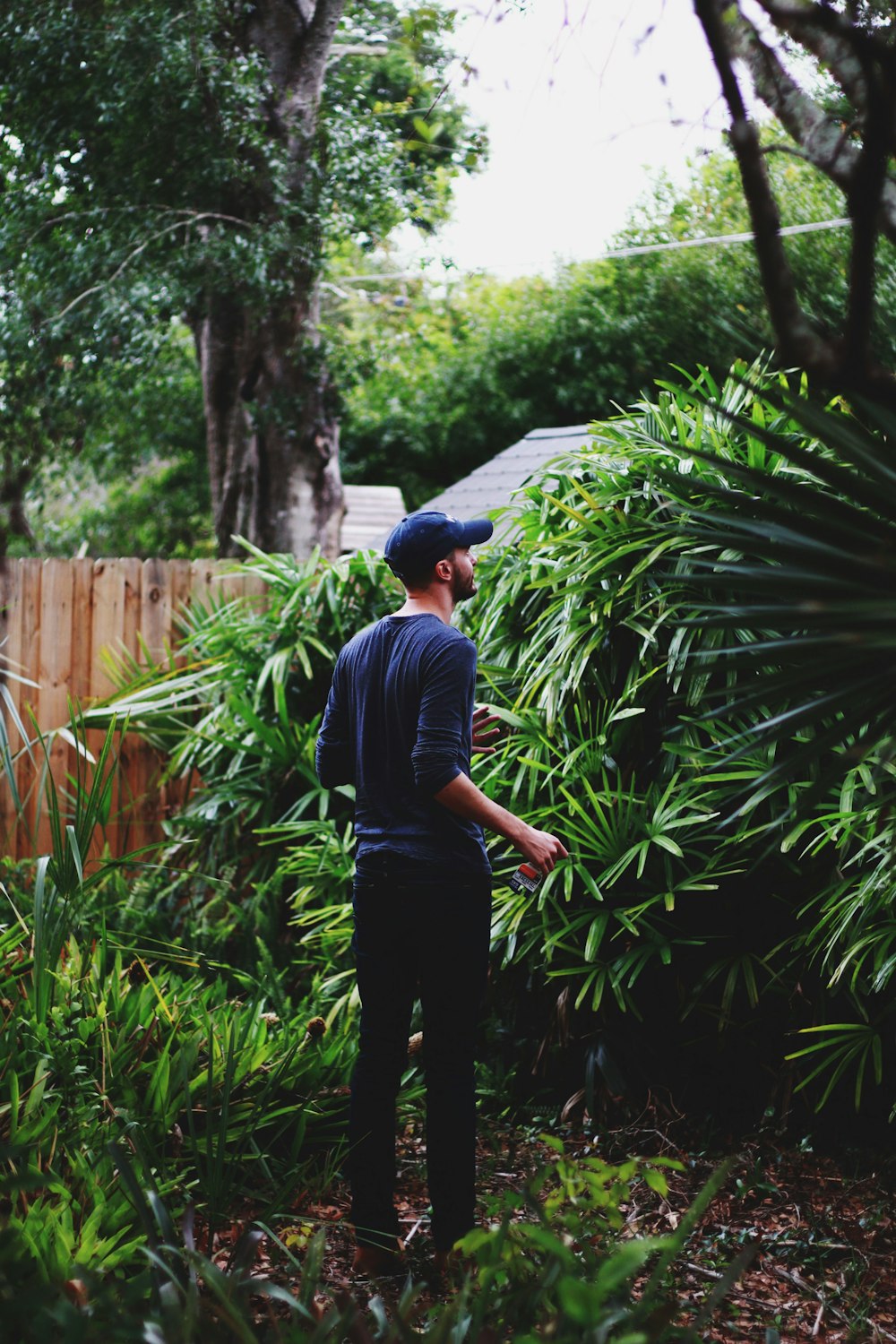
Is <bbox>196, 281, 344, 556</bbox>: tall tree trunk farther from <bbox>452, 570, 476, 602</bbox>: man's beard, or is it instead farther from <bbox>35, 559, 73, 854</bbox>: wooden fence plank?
<bbox>452, 570, 476, 602</bbox>: man's beard

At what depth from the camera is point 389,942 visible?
108 inches

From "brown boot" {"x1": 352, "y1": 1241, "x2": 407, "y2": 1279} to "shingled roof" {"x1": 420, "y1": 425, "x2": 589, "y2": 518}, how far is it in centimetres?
378

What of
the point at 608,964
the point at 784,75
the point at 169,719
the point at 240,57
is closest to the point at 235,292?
the point at 240,57

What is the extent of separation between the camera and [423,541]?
2.81 m

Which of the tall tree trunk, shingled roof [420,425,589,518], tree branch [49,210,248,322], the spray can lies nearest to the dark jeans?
the spray can

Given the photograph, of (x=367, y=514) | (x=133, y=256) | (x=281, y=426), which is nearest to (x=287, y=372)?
(x=281, y=426)

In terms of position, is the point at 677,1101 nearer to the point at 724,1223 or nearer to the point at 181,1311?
the point at 724,1223

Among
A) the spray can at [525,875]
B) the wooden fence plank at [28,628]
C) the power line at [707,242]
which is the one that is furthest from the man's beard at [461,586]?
the power line at [707,242]

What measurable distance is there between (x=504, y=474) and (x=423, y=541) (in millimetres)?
3910

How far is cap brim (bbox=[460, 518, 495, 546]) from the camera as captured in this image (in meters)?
2.87

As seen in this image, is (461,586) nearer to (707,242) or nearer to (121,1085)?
(121,1085)

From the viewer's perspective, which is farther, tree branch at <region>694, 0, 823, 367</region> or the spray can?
the spray can

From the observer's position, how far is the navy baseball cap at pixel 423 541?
2812 millimetres

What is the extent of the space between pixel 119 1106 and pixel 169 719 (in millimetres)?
2762
